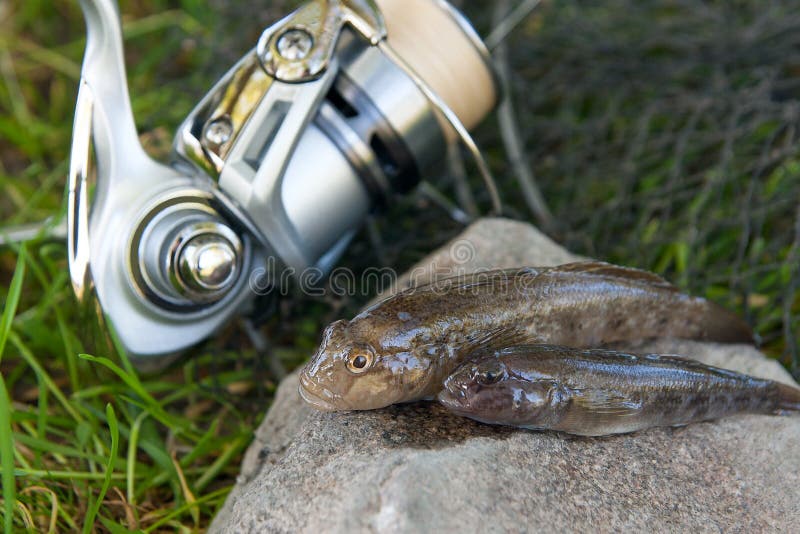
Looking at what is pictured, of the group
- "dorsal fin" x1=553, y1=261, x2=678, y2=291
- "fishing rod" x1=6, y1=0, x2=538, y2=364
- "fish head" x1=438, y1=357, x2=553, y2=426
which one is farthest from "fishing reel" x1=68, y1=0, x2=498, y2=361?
"fish head" x1=438, y1=357, x2=553, y2=426

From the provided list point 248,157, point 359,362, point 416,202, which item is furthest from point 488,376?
point 416,202

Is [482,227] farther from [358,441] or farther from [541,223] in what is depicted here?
[358,441]

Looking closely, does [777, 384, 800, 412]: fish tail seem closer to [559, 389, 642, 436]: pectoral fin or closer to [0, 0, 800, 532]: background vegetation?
[0, 0, 800, 532]: background vegetation

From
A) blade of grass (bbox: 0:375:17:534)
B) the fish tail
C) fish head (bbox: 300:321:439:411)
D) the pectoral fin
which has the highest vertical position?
blade of grass (bbox: 0:375:17:534)

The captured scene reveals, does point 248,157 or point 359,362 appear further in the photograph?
point 248,157

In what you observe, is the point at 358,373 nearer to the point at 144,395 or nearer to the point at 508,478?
the point at 508,478

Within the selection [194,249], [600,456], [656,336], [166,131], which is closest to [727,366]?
[656,336]
